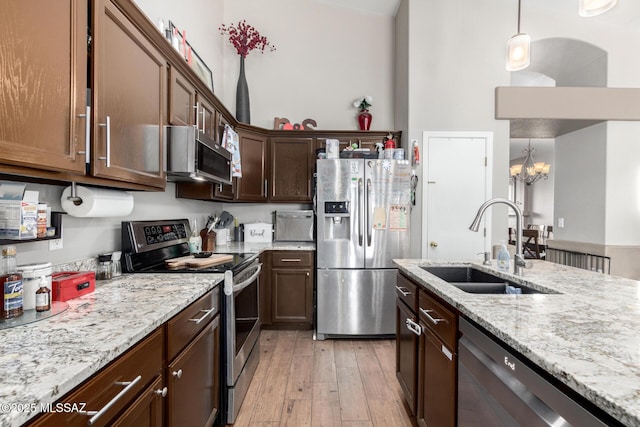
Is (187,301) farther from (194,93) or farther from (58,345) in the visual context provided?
(194,93)

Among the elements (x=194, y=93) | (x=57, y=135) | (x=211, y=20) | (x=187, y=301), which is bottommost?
(x=187, y=301)

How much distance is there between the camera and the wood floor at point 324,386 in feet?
6.13

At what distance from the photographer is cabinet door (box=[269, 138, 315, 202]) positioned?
363cm

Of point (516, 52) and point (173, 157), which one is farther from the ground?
point (516, 52)

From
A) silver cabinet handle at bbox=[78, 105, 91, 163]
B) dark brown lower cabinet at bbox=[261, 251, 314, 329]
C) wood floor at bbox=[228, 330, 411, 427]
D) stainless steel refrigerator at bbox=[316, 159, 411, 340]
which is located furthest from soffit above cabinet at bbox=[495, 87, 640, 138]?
silver cabinet handle at bbox=[78, 105, 91, 163]

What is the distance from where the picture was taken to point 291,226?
3627 mm

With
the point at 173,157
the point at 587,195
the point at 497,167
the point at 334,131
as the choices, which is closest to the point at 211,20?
the point at 334,131

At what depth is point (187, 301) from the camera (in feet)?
4.08

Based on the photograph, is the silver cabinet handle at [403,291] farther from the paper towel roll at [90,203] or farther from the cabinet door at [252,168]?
the cabinet door at [252,168]

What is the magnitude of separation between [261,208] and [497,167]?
2805 mm

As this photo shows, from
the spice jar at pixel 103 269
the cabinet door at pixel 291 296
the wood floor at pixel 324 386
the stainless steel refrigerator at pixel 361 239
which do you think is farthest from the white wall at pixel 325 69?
the spice jar at pixel 103 269

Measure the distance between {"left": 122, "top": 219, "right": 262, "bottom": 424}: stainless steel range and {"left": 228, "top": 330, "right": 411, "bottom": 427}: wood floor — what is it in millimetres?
180

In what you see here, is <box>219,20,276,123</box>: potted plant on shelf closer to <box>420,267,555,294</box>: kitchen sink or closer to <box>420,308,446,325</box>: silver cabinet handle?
<box>420,267,555,294</box>: kitchen sink

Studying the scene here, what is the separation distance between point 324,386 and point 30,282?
187 centimetres
